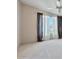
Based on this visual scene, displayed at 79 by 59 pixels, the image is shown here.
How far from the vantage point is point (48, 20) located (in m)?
10.8

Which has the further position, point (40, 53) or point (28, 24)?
point (28, 24)

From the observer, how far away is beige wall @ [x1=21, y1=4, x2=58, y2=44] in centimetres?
841

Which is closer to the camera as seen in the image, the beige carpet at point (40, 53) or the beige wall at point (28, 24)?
the beige carpet at point (40, 53)

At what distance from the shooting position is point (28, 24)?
8602mm

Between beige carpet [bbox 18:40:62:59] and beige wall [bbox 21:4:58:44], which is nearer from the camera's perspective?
beige carpet [bbox 18:40:62:59]

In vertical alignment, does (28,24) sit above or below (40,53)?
above

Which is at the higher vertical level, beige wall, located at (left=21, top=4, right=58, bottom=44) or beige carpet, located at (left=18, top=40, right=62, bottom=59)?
beige wall, located at (left=21, top=4, right=58, bottom=44)

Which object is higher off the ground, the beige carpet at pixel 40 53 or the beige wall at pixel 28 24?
the beige wall at pixel 28 24

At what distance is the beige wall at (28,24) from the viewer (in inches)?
331
